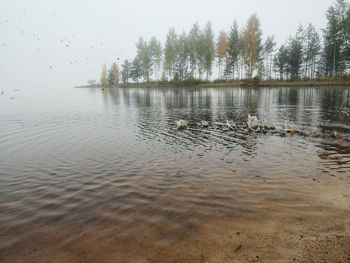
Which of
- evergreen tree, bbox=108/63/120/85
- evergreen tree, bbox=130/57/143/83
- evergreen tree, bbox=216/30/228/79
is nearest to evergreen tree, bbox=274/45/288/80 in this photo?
evergreen tree, bbox=216/30/228/79

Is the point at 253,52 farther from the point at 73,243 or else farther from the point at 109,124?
Result: the point at 73,243

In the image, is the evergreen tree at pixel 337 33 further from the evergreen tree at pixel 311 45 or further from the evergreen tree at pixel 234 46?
the evergreen tree at pixel 234 46

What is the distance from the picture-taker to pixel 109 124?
905 inches

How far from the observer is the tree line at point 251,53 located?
71.3 meters

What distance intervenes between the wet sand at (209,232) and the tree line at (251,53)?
71.8 meters

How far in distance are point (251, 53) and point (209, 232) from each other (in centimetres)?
8121

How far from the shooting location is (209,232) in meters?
6.11

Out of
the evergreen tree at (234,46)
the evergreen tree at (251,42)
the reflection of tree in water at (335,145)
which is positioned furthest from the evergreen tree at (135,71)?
the reflection of tree in water at (335,145)

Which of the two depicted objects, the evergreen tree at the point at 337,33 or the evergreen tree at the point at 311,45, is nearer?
the evergreen tree at the point at 337,33

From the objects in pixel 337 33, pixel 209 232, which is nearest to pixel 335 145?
pixel 209 232

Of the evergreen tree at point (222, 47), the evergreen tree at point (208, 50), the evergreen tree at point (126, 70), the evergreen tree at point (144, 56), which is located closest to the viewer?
the evergreen tree at point (222, 47)

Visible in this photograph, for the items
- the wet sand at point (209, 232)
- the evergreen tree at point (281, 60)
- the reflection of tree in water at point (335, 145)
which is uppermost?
the evergreen tree at point (281, 60)

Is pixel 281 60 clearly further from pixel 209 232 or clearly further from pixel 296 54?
pixel 209 232

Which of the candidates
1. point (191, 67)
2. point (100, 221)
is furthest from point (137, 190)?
point (191, 67)
